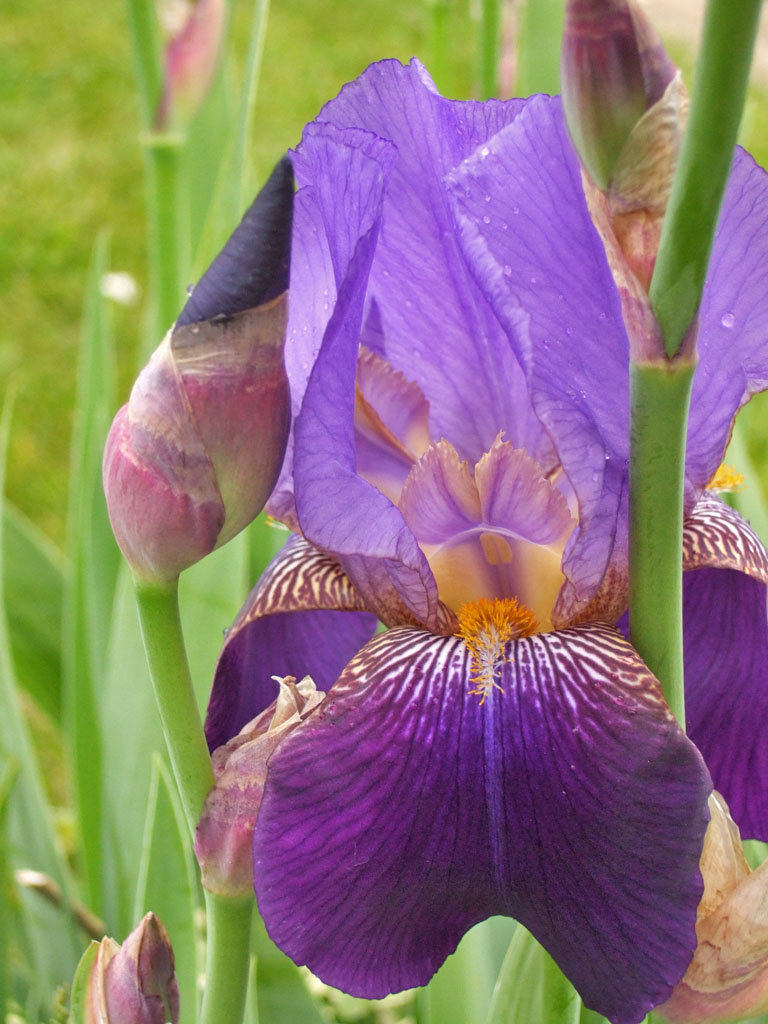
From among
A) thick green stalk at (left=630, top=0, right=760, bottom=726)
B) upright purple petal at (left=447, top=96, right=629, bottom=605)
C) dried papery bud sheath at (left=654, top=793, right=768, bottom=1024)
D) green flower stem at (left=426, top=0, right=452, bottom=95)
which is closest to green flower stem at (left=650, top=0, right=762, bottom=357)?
thick green stalk at (left=630, top=0, right=760, bottom=726)

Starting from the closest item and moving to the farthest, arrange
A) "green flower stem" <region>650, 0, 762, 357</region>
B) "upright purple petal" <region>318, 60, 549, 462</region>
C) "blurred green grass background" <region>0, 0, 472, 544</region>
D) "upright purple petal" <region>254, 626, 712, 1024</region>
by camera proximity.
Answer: "green flower stem" <region>650, 0, 762, 357</region> < "upright purple petal" <region>254, 626, 712, 1024</region> < "upright purple petal" <region>318, 60, 549, 462</region> < "blurred green grass background" <region>0, 0, 472, 544</region>

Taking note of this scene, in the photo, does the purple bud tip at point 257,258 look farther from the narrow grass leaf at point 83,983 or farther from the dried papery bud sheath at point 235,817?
the narrow grass leaf at point 83,983

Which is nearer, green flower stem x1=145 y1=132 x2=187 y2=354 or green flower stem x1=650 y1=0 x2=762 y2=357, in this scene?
green flower stem x1=650 y1=0 x2=762 y2=357

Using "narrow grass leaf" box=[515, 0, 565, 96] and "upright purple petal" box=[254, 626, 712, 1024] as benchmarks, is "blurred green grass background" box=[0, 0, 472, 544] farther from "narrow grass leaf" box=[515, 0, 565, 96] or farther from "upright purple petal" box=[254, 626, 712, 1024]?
"upright purple petal" box=[254, 626, 712, 1024]

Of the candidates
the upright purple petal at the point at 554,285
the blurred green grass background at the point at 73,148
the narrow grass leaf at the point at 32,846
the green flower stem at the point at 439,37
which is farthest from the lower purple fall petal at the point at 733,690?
the blurred green grass background at the point at 73,148

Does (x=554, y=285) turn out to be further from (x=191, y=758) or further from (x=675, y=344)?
(x=191, y=758)

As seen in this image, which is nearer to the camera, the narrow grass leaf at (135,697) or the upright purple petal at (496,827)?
the upright purple petal at (496,827)
